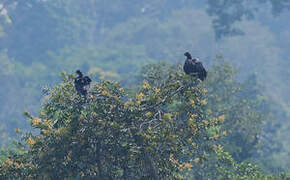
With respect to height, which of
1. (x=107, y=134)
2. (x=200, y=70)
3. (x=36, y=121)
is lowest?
(x=107, y=134)

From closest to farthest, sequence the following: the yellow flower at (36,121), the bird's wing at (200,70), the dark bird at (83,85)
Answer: the dark bird at (83,85) < the yellow flower at (36,121) < the bird's wing at (200,70)

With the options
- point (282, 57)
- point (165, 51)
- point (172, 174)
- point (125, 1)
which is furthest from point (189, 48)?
point (172, 174)

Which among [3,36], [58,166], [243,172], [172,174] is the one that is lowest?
[243,172]

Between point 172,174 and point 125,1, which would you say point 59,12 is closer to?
point 125,1

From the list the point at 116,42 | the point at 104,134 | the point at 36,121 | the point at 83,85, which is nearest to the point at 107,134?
the point at 104,134

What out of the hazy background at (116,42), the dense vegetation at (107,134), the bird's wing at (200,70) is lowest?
the dense vegetation at (107,134)

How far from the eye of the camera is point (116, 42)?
72.2 meters

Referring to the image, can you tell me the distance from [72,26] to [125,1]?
44.3 feet

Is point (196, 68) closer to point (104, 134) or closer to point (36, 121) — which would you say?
point (104, 134)

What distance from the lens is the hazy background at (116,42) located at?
60312 mm

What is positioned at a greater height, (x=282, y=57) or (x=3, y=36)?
(x=3, y=36)

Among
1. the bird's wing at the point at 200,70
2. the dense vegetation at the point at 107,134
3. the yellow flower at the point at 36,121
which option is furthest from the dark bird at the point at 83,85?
the bird's wing at the point at 200,70

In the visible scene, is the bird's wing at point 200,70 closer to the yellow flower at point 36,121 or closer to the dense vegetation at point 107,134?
the dense vegetation at point 107,134

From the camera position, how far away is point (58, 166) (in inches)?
377
